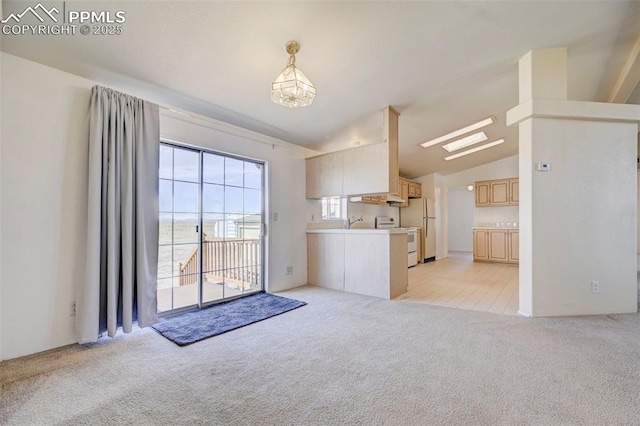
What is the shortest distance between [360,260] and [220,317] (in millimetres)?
2035

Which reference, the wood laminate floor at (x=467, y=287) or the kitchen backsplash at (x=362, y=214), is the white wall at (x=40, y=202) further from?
the wood laminate floor at (x=467, y=287)

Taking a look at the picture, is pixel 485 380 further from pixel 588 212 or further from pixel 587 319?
pixel 588 212

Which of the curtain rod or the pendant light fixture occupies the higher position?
the curtain rod

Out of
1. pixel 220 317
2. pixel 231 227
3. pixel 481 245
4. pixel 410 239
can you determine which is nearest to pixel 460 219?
pixel 481 245

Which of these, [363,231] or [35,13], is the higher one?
[35,13]

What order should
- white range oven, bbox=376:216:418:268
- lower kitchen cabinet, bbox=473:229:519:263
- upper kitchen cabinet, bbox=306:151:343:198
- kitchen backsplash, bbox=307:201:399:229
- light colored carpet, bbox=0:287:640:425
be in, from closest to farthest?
light colored carpet, bbox=0:287:640:425, upper kitchen cabinet, bbox=306:151:343:198, kitchen backsplash, bbox=307:201:399:229, white range oven, bbox=376:216:418:268, lower kitchen cabinet, bbox=473:229:519:263

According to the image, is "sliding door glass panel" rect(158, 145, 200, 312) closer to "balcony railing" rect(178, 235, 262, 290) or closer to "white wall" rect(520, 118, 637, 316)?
"balcony railing" rect(178, 235, 262, 290)

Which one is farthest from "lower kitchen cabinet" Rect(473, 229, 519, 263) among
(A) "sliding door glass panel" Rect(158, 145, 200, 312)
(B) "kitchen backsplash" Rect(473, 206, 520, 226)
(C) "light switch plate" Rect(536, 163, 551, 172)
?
(A) "sliding door glass panel" Rect(158, 145, 200, 312)

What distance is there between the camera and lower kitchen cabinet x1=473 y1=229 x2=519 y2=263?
265 inches

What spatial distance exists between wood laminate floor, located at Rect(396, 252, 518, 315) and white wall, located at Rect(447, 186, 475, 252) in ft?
10.7

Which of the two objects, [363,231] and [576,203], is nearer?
[576,203]

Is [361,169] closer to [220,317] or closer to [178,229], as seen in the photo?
[178,229]

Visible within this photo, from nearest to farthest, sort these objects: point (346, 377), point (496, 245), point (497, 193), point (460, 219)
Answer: point (346, 377) < point (496, 245) < point (497, 193) < point (460, 219)

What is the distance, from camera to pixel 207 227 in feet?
11.6
